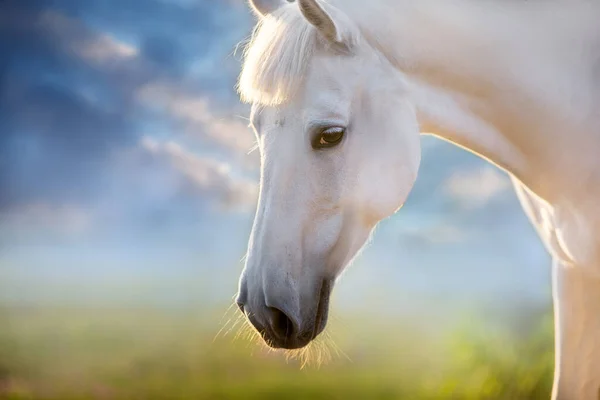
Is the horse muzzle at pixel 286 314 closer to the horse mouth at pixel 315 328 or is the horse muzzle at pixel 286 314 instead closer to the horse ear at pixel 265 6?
the horse mouth at pixel 315 328

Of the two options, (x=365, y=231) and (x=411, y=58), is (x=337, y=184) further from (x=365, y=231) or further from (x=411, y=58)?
(x=411, y=58)

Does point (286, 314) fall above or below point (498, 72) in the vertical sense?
below

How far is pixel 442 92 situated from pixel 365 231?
258mm

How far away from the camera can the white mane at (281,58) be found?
2.40 ft

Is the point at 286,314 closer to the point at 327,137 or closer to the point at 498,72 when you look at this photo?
the point at 327,137

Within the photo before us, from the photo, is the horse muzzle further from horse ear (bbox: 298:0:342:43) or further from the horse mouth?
horse ear (bbox: 298:0:342:43)

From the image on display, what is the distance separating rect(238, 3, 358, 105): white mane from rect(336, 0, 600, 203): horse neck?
3.2 inches

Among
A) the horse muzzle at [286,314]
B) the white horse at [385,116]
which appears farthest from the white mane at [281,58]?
the horse muzzle at [286,314]

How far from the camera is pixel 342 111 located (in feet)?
2.39

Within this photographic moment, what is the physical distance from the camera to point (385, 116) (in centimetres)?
77

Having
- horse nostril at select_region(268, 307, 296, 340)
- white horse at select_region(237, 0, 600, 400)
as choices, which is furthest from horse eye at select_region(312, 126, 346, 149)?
horse nostril at select_region(268, 307, 296, 340)

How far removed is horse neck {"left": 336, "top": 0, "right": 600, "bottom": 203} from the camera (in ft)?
2.57

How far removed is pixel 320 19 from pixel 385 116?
0.17 m

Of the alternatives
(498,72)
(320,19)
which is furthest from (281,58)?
(498,72)
